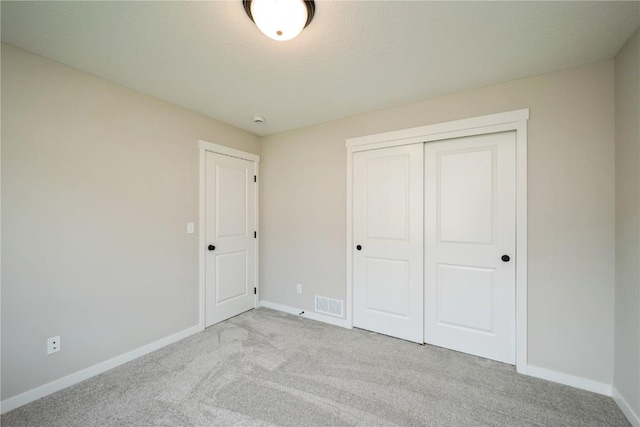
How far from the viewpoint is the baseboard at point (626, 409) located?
1568 mm

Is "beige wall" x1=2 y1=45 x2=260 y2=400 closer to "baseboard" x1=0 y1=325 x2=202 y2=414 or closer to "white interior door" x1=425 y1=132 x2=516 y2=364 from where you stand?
"baseboard" x1=0 y1=325 x2=202 y2=414

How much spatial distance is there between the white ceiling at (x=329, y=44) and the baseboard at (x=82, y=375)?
234 cm

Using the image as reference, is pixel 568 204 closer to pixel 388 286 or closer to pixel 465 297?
pixel 465 297

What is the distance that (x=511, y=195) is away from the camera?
221 centimetres

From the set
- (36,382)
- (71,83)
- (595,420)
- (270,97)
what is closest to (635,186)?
(595,420)

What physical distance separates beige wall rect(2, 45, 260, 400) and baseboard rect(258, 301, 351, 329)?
103cm

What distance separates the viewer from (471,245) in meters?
2.39

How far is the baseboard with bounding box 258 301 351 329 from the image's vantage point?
3045 mm

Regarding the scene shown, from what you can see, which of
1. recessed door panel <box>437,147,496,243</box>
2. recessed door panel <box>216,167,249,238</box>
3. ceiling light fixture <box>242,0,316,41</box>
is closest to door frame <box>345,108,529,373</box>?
recessed door panel <box>437,147,496,243</box>

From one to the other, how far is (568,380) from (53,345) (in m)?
3.84

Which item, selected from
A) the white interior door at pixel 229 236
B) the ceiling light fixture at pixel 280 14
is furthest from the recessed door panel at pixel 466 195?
the white interior door at pixel 229 236

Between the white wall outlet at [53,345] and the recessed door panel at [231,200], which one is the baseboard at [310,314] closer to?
the recessed door panel at [231,200]

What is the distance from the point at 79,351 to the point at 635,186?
13.2 ft

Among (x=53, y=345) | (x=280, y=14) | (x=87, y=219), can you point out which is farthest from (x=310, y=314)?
(x=280, y=14)
